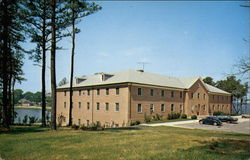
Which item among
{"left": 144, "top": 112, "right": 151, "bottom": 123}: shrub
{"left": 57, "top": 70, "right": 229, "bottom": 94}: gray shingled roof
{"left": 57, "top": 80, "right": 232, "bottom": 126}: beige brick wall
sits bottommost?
{"left": 144, "top": 112, "right": 151, "bottom": 123}: shrub

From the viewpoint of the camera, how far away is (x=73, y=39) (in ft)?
88.3

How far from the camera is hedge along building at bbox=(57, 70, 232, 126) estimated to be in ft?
106

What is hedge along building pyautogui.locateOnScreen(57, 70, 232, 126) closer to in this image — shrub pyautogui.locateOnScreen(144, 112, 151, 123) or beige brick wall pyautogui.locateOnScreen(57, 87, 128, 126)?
beige brick wall pyautogui.locateOnScreen(57, 87, 128, 126)

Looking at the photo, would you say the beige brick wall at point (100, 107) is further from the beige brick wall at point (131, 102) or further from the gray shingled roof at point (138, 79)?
the gray shingled roof at point (138, 79)

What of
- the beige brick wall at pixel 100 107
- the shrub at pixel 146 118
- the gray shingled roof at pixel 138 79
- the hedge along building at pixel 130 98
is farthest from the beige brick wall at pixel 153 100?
the beige brick wall at pixel 100 107

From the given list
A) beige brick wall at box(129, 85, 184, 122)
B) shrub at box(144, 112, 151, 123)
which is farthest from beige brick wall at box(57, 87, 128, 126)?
shrub at box(144, 112, 151, 123)

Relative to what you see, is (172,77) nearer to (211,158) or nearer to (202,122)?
(202,122)

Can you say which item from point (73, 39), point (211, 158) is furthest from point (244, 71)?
point (73, 39)

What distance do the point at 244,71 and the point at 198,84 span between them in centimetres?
3149

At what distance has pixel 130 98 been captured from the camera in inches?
1239

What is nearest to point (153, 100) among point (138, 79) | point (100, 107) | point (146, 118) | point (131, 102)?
point (146, 118)

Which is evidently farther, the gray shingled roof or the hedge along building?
the gray shingled roof

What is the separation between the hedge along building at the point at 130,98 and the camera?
106 ft

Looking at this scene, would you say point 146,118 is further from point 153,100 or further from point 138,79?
point 138,79
